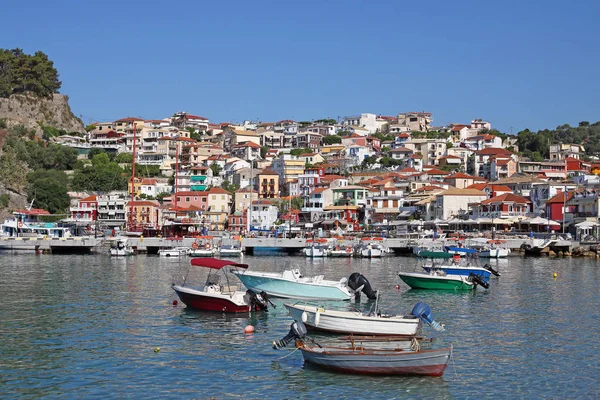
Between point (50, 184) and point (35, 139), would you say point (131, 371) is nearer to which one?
point (50, 184)

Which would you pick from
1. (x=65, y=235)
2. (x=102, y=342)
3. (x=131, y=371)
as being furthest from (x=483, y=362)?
(x=65, y=235)

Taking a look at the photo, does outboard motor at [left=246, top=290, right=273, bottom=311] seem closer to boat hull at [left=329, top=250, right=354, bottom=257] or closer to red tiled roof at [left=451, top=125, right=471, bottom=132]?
boat hull at [left=329, top=250, right=354, bottom=257]

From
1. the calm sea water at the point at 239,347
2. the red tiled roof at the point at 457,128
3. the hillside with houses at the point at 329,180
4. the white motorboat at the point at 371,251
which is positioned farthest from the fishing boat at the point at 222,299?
the red tiled roof at the point at 457,128

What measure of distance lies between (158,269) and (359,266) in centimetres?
1648

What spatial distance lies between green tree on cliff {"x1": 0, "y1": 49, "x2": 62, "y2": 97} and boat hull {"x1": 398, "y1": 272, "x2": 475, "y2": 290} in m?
114

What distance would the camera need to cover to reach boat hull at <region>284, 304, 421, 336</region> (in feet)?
77.5

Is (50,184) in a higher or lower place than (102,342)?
higher

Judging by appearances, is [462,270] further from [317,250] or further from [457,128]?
[457,128]

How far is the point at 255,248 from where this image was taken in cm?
7762

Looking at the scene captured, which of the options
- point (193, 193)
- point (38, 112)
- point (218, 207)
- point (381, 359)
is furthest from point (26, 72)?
point (381, 359)

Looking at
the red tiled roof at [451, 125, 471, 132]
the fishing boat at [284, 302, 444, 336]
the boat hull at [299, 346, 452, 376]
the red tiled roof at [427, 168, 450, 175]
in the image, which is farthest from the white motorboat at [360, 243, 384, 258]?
the red tiled roof at [451, 125, 471, 132]

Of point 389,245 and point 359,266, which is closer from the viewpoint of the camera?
point 359,266

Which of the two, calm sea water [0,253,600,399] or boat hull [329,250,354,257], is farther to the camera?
boat hull [329,250,354,257]

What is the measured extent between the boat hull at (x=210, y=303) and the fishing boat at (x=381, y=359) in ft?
33.3
